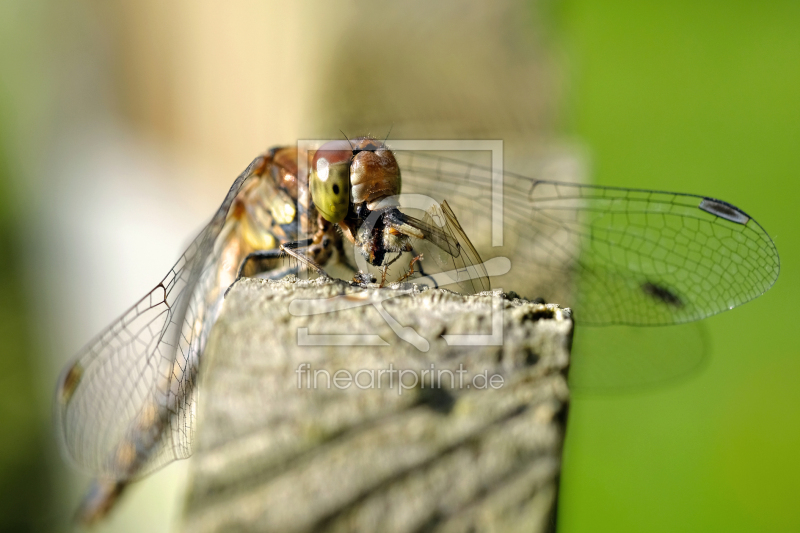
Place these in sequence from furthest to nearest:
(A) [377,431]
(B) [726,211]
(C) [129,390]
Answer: (B) [726,211] → (C) [129,390] → (A) [377,431]

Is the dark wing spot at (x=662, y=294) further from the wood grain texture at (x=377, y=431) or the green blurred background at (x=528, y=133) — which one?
the wood grain texture at (x=377, y=431)

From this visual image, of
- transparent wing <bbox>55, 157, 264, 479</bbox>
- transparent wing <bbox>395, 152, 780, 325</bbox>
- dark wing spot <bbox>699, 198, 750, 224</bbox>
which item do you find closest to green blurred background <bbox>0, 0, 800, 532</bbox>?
transparent wing <bbox>395, 152, 780, 325</bbox>

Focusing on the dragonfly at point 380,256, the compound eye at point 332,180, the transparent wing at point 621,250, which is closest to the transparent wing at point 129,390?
the dragonfly at point 380,256

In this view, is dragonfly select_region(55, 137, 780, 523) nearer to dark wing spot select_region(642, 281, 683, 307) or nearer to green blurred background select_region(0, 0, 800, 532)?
dark wing spot select_region(642, 281, 683, 307)

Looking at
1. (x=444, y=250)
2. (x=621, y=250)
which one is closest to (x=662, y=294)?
(x=621, y=250)

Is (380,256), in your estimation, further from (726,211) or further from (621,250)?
(726,211)

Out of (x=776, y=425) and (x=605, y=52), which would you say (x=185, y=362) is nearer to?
(x=776, y=425)

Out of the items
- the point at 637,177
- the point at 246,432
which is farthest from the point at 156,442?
the point at 637,177

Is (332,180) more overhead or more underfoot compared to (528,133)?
more underfoot
